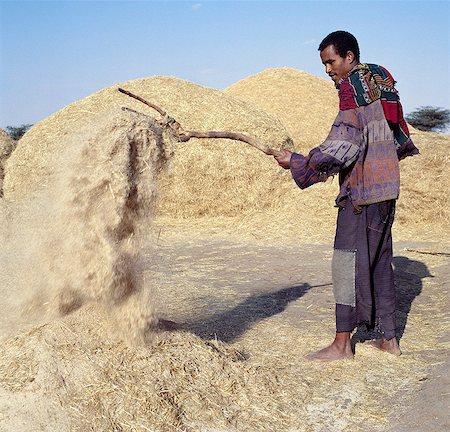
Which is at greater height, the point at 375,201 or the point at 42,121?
the point at 42,121

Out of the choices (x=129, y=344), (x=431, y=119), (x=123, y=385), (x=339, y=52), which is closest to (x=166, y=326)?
(x=129, y=344)

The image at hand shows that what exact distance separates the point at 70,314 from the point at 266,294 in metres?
2.51

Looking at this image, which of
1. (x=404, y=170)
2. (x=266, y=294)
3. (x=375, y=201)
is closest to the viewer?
(x=375, y=201)

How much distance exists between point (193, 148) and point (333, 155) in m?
6.86

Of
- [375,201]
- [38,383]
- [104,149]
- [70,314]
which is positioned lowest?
[38,383]

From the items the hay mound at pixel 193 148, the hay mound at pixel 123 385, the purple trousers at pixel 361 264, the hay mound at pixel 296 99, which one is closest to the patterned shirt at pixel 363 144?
the purple trousers at pixel 361 264

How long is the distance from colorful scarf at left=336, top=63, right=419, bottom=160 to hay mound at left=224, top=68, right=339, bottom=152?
981cm

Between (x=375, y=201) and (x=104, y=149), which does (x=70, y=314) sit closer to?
(x=104, y=149)

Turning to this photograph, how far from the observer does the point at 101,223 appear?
346 centimetres

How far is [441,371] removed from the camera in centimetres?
380

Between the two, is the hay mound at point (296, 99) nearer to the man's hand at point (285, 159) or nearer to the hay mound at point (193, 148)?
the hay mound at point (193, 148)

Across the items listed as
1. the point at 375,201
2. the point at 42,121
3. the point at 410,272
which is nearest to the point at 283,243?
the point at 410,272

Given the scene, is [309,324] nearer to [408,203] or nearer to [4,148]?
[408,203]

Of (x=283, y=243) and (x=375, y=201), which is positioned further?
(x=283, y=243)
